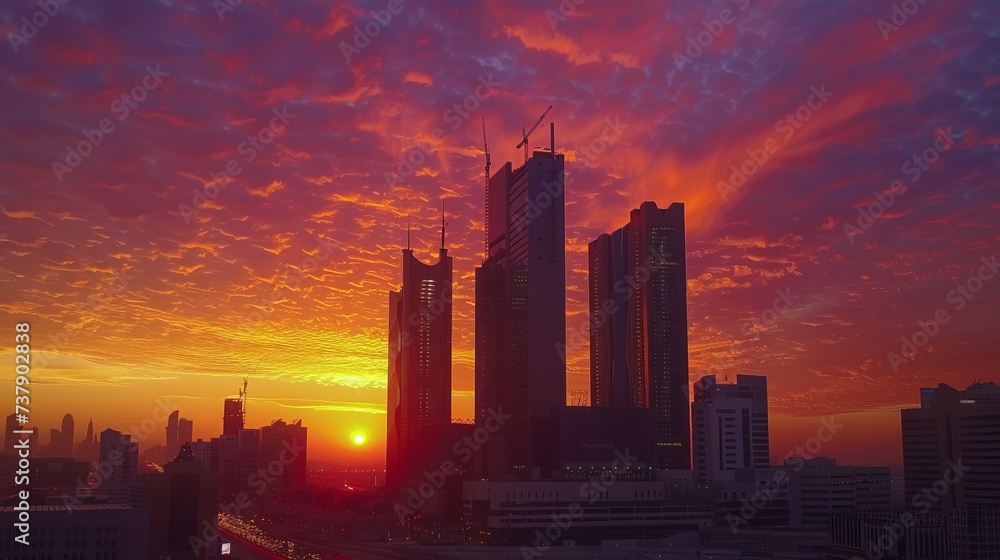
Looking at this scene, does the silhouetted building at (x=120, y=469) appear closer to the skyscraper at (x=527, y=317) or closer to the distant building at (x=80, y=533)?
the skyscraper at (x=527, y=317)

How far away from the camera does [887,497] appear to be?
160 metres

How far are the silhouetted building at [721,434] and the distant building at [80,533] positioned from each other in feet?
389

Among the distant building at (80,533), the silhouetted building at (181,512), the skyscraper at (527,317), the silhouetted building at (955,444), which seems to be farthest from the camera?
the skyscraper at (527,317)

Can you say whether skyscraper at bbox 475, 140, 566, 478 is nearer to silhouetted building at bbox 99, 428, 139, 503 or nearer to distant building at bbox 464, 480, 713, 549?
distant building at bbox 464, 480, 713, 549

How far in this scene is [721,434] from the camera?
16850 cm

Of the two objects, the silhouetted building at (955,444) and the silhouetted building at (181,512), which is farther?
the silhouetted building at (955,444)

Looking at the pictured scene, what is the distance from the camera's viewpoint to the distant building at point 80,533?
192 feet

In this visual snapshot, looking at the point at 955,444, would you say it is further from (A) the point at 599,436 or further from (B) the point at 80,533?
(B) the point at 80,533

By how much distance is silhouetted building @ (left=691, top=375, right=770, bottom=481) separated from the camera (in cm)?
16725

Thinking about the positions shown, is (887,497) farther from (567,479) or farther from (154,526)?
(154,526)

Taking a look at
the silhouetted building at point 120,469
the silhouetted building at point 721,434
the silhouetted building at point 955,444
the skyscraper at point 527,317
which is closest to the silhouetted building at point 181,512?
the silhouetted building at point 120,469

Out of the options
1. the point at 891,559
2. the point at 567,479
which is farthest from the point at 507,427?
the point at 891,559

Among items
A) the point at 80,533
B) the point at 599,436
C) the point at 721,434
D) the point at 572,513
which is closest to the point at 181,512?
the point at 80,533

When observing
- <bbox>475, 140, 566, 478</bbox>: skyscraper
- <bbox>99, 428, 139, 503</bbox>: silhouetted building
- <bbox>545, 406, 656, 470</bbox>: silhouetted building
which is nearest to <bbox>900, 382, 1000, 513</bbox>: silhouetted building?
<bbox>545, 406, 656, 470</bbox>: silhouetted building
